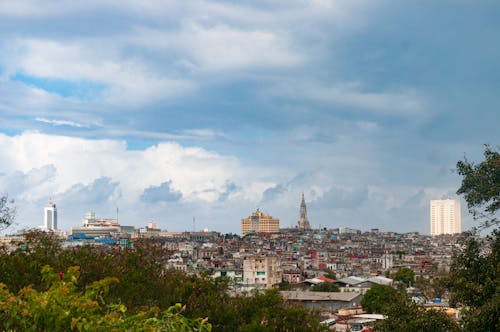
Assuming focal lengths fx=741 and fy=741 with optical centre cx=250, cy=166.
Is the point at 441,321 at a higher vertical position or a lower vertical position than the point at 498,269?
lower

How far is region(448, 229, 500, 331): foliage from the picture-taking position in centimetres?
1168

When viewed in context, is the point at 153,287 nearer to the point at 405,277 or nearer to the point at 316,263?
the point at 405,277

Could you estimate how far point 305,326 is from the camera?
12.7 m

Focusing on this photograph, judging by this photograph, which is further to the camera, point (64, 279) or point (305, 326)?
point (305, 326)

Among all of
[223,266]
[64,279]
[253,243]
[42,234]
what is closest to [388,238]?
[253,243]

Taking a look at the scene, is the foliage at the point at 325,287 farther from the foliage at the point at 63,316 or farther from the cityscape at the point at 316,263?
the foliage at the point at 63,316

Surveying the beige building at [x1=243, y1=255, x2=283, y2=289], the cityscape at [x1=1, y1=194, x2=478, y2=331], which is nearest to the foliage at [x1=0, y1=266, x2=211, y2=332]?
the cityscape at [x1=1, y1=194, x2=478, y2=331]

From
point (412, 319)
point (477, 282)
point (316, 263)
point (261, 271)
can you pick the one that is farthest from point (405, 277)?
point (477, 282)

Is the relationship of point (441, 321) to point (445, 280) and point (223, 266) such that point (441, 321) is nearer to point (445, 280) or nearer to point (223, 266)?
point (445, 280)

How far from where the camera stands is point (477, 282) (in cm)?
1294

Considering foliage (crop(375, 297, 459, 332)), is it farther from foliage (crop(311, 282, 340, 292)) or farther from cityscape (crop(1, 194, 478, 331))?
foliage (crop(311, 282, 340, 292))

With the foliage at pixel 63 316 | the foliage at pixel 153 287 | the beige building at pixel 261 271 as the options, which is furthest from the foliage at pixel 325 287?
the foliage at pixel 63 316

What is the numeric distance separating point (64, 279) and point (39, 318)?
139cm

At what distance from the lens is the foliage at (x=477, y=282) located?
11.7 metres
